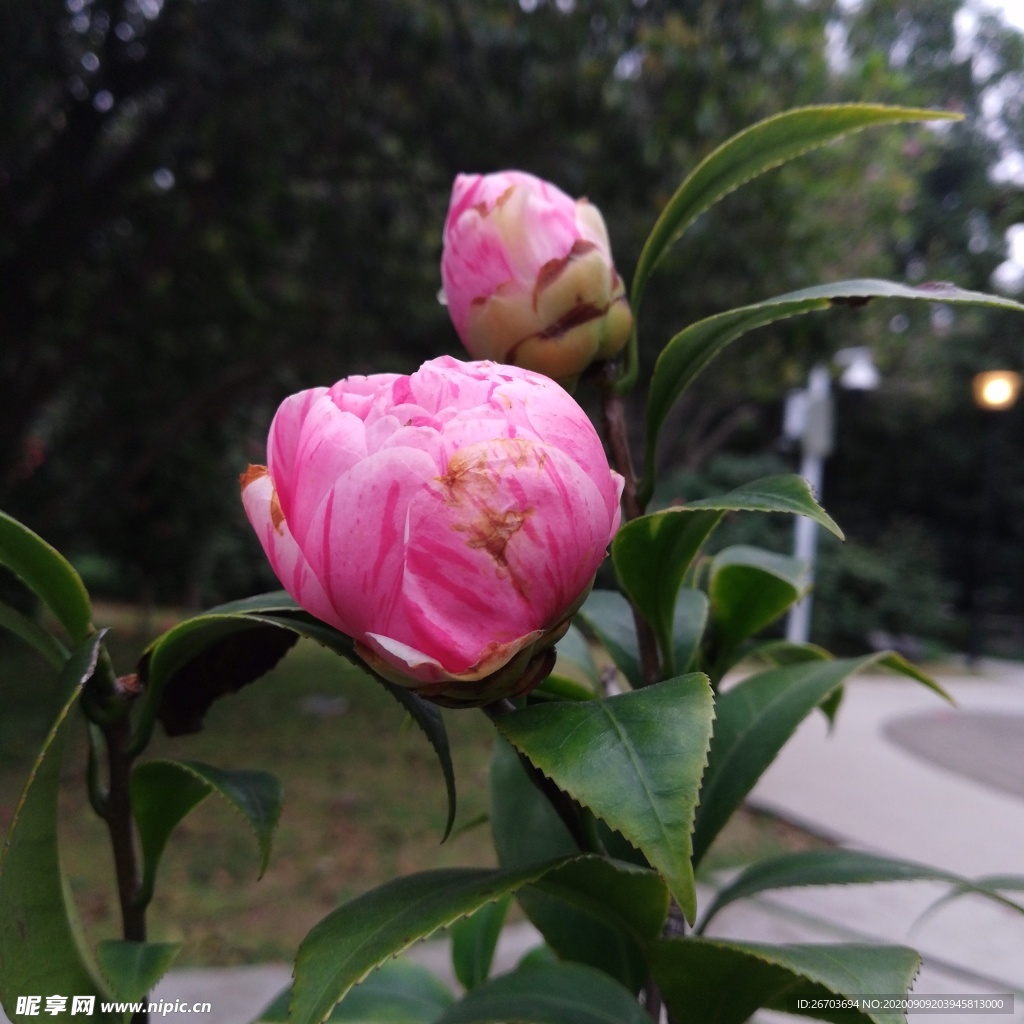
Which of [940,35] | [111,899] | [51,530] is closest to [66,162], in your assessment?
[51,530]

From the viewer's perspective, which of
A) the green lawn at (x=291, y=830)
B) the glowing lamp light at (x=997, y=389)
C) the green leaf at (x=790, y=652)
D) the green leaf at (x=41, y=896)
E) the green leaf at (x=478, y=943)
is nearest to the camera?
the green leaf at (x=41, y=896)

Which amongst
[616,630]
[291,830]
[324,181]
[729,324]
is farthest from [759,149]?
[324,181]

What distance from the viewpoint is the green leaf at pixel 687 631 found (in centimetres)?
54

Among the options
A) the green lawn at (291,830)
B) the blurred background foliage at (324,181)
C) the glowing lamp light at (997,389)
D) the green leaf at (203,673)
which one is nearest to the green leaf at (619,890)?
the green leaf at (203,673)

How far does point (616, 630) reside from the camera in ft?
2.01

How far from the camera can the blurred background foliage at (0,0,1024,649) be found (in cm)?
295

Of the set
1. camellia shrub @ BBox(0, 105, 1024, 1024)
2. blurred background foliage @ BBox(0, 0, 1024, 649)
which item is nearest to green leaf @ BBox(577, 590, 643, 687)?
camellia shrub @ BBox(0, 105, 1024, 1024)

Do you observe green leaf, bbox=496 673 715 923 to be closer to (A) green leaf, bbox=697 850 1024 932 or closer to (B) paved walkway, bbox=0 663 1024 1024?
(A) green leaf, bbox=697 850 1024 932

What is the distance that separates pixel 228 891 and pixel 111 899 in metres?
0.34

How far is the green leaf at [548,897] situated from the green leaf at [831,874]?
6cm

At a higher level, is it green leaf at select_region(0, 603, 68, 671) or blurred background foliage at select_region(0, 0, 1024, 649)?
blurred background foliage at select_region(0, 0, 1024, 649)

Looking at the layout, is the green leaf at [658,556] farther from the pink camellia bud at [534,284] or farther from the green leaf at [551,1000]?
the green leaf at [551,1000]

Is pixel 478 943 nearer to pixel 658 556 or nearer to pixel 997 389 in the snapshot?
pixel 658 556

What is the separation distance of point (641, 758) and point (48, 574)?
0.32 meters
